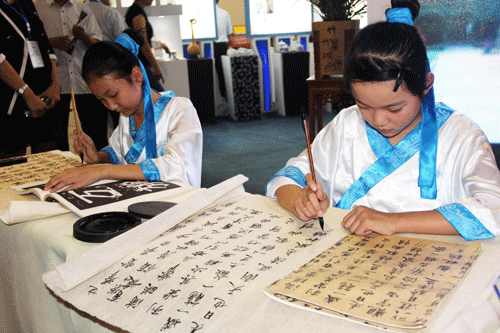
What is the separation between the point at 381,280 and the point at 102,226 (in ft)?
1.73

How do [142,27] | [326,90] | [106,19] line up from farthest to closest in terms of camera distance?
[142,27] → [106,19] → [326,90]

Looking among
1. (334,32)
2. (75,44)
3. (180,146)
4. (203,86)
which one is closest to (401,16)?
(180,146)

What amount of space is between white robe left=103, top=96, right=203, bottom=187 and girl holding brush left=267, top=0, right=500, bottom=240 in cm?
38

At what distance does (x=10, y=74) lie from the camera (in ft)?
6.28

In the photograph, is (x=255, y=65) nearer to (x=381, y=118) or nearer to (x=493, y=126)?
(x=493, y=126)

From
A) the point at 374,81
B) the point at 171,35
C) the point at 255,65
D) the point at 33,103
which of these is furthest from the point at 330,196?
the point at 255,65

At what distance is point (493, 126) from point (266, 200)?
147 centimetres

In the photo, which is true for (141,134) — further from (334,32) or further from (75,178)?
(334,32)

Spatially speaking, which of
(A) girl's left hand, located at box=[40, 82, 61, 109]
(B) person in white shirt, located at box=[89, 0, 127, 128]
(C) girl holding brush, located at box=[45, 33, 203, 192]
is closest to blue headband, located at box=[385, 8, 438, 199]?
(C) girl holding brush, located at box=[45, 33, 203, 192]

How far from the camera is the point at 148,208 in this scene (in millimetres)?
890

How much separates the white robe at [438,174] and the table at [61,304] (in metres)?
0.06

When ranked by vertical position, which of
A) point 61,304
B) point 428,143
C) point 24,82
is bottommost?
point 61,304

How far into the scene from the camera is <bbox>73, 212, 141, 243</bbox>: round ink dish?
771 mm

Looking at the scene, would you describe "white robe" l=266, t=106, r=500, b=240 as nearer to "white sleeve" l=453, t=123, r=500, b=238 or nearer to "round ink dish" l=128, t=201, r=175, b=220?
"white sleeve" l=453, t=123, r=500, b=238
